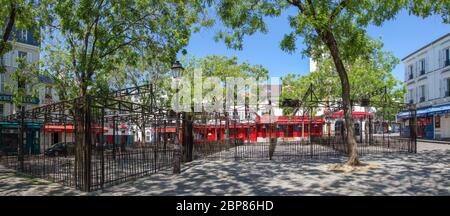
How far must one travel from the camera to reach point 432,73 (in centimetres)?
3978

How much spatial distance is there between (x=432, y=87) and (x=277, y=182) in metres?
35.7

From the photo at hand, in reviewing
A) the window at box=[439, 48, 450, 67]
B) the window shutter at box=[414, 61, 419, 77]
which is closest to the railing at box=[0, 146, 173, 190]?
the window at box=[439, 48, 450, 67]

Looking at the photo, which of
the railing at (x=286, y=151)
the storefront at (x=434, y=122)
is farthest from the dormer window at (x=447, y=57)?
the railing at (x=286, y=151)

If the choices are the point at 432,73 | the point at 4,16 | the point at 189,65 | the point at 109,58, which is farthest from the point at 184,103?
the point at 432,73

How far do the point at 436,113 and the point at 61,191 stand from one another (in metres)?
34.7

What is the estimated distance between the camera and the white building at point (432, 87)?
121 feet

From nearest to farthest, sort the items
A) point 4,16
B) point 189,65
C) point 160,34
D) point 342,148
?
point 4,16 → point 160,34 → point 342,148 → point 189,65

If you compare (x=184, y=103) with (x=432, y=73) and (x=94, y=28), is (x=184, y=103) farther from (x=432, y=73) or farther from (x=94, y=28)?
(x=432, y=73)

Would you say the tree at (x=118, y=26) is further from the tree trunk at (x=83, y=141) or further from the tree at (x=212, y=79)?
the tree at (x=212, y=79)

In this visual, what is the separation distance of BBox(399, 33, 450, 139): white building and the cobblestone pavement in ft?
82.8

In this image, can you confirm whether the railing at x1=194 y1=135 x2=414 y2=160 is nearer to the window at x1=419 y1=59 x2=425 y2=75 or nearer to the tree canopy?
the tree canopy

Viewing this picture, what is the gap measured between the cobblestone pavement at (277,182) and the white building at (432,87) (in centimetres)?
2523

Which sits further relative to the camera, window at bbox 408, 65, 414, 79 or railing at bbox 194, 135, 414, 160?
window at bbox 408, 65, 414, 79

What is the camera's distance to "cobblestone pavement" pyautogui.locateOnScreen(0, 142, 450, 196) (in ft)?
31.6
